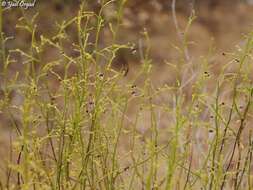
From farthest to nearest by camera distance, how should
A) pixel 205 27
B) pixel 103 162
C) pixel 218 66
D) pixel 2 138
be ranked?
1. pixel 205 27
2. pixel 218 66
3. pixel 2 138
4. pixel 103 162

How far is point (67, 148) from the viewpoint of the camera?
172 centimetres

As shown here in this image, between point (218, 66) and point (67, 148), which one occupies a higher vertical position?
point (218, 66)

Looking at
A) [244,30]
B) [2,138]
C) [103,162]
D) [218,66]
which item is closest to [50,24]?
[2,138]

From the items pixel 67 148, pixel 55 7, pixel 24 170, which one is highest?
pixel 55 7

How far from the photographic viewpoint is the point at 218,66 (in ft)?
17.2

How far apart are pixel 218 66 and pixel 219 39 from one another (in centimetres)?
41

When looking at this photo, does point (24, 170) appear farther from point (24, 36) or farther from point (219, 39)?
point (219, 39)

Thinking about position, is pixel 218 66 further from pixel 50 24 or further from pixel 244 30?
pixel 50 24

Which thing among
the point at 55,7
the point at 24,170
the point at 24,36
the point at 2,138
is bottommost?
the point at 24,170

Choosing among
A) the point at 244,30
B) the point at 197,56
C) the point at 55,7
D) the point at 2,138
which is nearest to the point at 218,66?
the point at 197,56

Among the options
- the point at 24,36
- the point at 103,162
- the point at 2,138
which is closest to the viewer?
the point at 103,162

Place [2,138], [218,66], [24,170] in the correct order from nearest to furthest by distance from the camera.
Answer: [24,170] → [2,138] → [218,66]

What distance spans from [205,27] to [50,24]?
1506 millimetres

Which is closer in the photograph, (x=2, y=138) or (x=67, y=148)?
(x=67, y=148)
